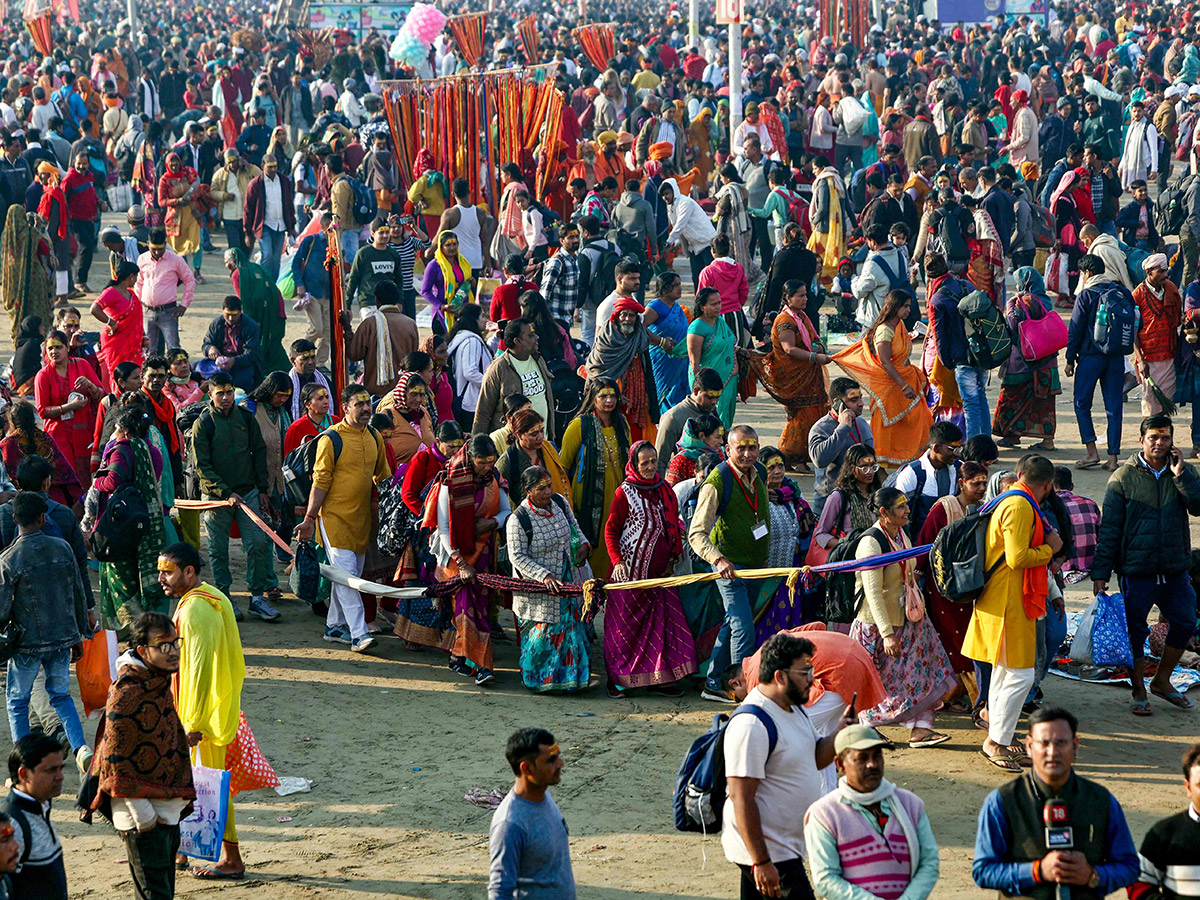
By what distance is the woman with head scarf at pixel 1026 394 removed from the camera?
12.4m

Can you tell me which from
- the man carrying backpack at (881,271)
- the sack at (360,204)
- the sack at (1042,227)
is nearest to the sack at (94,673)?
the man carrying backpack at (881,271)

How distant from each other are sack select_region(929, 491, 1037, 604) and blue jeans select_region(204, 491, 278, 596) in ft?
13.1

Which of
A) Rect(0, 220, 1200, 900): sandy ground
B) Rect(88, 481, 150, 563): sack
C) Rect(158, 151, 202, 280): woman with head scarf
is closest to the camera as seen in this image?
Rect(0, 220, 1200, 900): sandy ground

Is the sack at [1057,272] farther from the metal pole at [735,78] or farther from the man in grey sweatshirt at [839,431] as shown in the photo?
the man in grey sweatshirt at [839,431]

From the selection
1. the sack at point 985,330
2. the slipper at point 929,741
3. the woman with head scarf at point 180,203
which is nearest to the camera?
the slipper at point 929,741

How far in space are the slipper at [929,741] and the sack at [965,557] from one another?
739 millimetres

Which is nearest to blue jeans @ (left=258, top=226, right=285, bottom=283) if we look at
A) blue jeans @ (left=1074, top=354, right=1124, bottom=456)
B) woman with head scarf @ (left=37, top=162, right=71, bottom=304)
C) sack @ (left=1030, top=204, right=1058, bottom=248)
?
woman with head scarf @ (left=37, top=162, right=71, bottom=304)

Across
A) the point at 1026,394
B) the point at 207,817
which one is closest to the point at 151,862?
the point at 207,817

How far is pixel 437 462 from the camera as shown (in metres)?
9.08

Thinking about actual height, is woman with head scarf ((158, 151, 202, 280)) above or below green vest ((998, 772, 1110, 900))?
above

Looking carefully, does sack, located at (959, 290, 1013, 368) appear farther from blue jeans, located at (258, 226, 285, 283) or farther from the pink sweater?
blue jeans, located at (258, 226, 285, 283)

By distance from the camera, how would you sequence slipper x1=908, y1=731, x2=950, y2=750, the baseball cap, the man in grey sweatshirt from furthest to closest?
the man in grey sweatshirt, slipper x1=908, y1=731, x2=950, y2=750, the baseball cap

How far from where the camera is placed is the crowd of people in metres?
5.50

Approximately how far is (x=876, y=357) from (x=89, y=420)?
5139 mm
